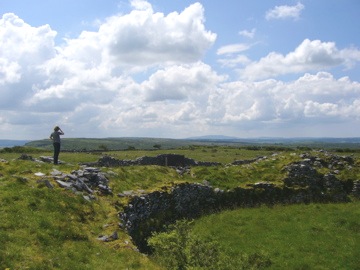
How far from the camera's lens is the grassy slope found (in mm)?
15516

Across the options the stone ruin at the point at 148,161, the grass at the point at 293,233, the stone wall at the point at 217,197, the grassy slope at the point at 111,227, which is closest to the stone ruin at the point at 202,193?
the stone wall at the point at 217,197

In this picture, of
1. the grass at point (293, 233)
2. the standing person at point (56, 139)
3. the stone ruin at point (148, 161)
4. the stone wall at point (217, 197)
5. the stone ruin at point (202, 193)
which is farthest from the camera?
Answer: the stone ruin at point (148, 161)

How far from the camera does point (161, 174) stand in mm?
34156

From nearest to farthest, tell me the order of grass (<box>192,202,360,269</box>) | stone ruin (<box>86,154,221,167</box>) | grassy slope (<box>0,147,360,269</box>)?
1. grassy slope (<box>0,147,360,269</box>)
2. grass (<box>192,202,360,269</box>)
3. stone ruin (<box>86,154,221,167</box>)

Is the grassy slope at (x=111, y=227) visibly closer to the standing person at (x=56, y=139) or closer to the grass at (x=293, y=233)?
the grass at (x=293, y=233)

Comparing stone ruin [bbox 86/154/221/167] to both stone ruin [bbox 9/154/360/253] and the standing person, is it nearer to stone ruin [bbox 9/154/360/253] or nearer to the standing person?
stone ruin [bbox 9/154/360/253]

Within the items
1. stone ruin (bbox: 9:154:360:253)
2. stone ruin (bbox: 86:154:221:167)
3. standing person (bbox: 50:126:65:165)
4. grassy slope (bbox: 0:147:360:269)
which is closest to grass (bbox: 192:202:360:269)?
grassy slope (bbox: 0:147:360:269)

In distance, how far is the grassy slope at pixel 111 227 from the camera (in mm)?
15516

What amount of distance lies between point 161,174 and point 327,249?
55.5ft

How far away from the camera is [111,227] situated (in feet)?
66.4

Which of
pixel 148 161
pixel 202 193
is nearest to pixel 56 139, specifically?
pixel 202 193

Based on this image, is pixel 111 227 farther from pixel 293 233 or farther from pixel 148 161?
pixel 148 161

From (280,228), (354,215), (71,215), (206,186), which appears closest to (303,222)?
(280,228)

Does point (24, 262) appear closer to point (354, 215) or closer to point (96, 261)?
point (96, 261)
